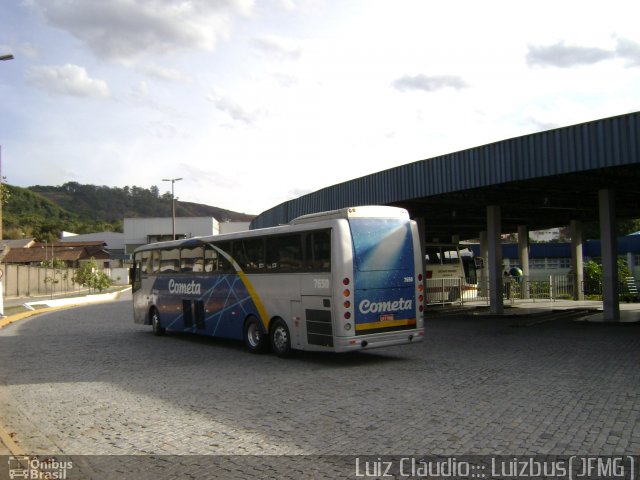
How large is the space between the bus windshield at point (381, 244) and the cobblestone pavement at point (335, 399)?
2076 mm

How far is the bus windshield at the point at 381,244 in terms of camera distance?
40.2ft

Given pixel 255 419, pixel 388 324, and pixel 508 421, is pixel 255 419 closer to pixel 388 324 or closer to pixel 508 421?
pixel 508 421

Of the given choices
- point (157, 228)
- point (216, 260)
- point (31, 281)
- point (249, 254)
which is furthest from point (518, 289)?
point (157, 228)

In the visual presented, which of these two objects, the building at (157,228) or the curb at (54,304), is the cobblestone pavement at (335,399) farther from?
the building at (157,228)

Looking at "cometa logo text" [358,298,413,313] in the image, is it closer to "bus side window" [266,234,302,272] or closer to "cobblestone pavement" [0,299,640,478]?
"cobblestone pavement" [0,299,640,478]

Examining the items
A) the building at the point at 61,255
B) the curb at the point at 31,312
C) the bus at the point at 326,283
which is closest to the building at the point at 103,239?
the building at the point at 61,255

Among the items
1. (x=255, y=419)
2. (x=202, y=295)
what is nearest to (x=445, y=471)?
(x=255, y=419)

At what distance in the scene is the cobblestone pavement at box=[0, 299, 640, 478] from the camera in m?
6.78

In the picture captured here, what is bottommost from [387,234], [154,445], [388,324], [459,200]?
[154,445]

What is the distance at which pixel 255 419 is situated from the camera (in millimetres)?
7973

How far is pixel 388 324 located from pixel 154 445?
6553 mm

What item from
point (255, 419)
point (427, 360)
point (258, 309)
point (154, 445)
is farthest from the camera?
point (258, 309)

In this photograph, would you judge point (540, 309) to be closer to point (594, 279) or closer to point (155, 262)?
point (594, 279)

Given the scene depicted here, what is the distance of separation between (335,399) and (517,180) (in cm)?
1102
